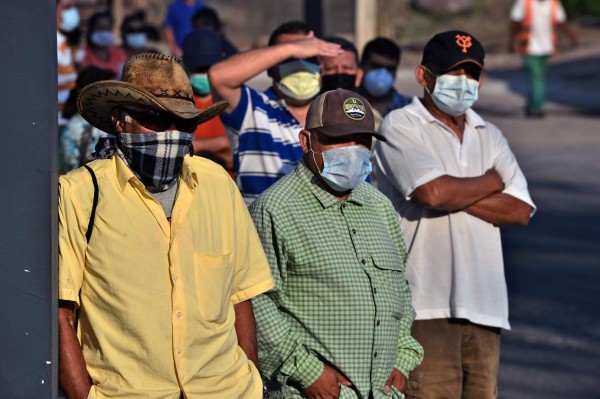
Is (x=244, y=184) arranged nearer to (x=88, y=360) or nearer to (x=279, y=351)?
(x=279, y=351)

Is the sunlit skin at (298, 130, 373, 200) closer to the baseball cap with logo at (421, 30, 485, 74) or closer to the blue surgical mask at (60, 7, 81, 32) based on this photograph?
the baseball cap with logo at (421, 30, 485, 74)

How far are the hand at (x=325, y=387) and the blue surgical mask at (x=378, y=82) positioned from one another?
11.4 ft

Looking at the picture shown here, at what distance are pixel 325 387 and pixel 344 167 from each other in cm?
77

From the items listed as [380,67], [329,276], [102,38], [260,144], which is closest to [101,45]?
[102,38]

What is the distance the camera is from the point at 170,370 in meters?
3.64

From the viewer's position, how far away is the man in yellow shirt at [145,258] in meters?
3.58

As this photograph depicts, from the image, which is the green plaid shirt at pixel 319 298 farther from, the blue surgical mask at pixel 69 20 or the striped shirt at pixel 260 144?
the blue surgical mask at pixel 69 20

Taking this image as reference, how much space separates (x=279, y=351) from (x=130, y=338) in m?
0.90

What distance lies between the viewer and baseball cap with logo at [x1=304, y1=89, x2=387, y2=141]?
455cm

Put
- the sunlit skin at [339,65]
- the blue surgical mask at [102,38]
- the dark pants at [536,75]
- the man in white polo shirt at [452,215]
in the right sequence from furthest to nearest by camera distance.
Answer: the dark pants at [536,75]
the blue surgical mask at [102,38]
the sunlit skin at [339,65]
the man in white polo shirt at [452,215]

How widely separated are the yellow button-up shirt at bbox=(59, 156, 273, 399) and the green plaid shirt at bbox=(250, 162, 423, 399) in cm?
67

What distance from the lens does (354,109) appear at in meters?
4.57

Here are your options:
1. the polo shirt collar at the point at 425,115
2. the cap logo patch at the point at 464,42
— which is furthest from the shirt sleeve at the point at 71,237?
the cap logo patch at the point at 464,42

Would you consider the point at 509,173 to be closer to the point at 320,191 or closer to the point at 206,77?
the point at 320,191
